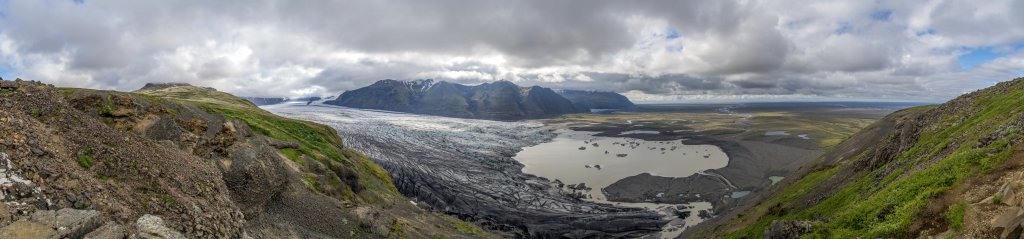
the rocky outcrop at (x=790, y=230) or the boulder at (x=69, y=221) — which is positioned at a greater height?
the boulder at (x=69, y=221)

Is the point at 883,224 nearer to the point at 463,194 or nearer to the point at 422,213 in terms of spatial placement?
the point at 422,213

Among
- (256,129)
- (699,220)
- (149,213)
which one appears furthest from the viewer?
(699,220)

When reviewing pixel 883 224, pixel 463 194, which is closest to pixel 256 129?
pixel 463 194

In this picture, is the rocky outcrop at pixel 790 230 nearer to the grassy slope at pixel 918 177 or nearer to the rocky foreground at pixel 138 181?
the grassy slope at pixel 918 177

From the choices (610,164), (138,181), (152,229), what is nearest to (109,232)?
(152,229)

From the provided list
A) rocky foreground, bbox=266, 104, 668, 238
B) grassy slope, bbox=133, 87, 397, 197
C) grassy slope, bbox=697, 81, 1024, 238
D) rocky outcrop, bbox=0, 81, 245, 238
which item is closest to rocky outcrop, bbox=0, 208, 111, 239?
rocky outcrop, bbox=0, 81, 245, 238

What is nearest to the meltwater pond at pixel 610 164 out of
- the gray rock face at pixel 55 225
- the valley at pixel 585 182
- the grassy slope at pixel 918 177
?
the valley at pixel 585 182
